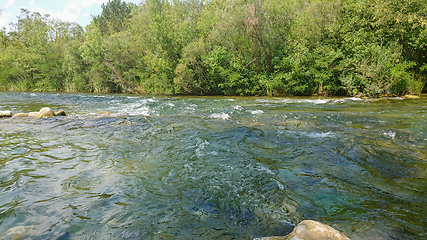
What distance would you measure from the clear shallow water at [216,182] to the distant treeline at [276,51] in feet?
25.6

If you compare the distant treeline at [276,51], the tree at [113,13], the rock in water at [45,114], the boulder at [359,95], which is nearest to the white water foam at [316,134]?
the distant treeline at [276,51]

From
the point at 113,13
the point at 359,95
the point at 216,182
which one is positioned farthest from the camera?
the point at 113,13

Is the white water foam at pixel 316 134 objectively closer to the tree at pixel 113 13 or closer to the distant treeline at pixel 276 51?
the distant treeline at pixel 276 51

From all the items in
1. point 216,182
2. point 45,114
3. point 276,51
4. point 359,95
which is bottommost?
point 216,182

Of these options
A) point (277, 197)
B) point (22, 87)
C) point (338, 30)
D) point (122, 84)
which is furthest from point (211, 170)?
point (22, 87)

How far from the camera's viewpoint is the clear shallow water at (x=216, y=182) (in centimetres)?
251

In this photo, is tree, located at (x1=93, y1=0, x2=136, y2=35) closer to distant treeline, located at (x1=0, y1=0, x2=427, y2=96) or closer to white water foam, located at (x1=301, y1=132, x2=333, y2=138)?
distant treeline, located at (x1=0, y1=0, x2=427, y2=96)

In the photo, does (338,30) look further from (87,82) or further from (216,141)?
(87,82)

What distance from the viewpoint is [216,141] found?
18.3 ft

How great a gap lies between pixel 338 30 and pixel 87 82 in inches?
1101

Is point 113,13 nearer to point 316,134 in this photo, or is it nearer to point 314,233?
point 316,134

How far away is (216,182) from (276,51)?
1577 centimetres

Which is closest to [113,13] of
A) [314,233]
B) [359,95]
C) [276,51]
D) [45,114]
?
[276,51]

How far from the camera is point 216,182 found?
3498 millimetres
